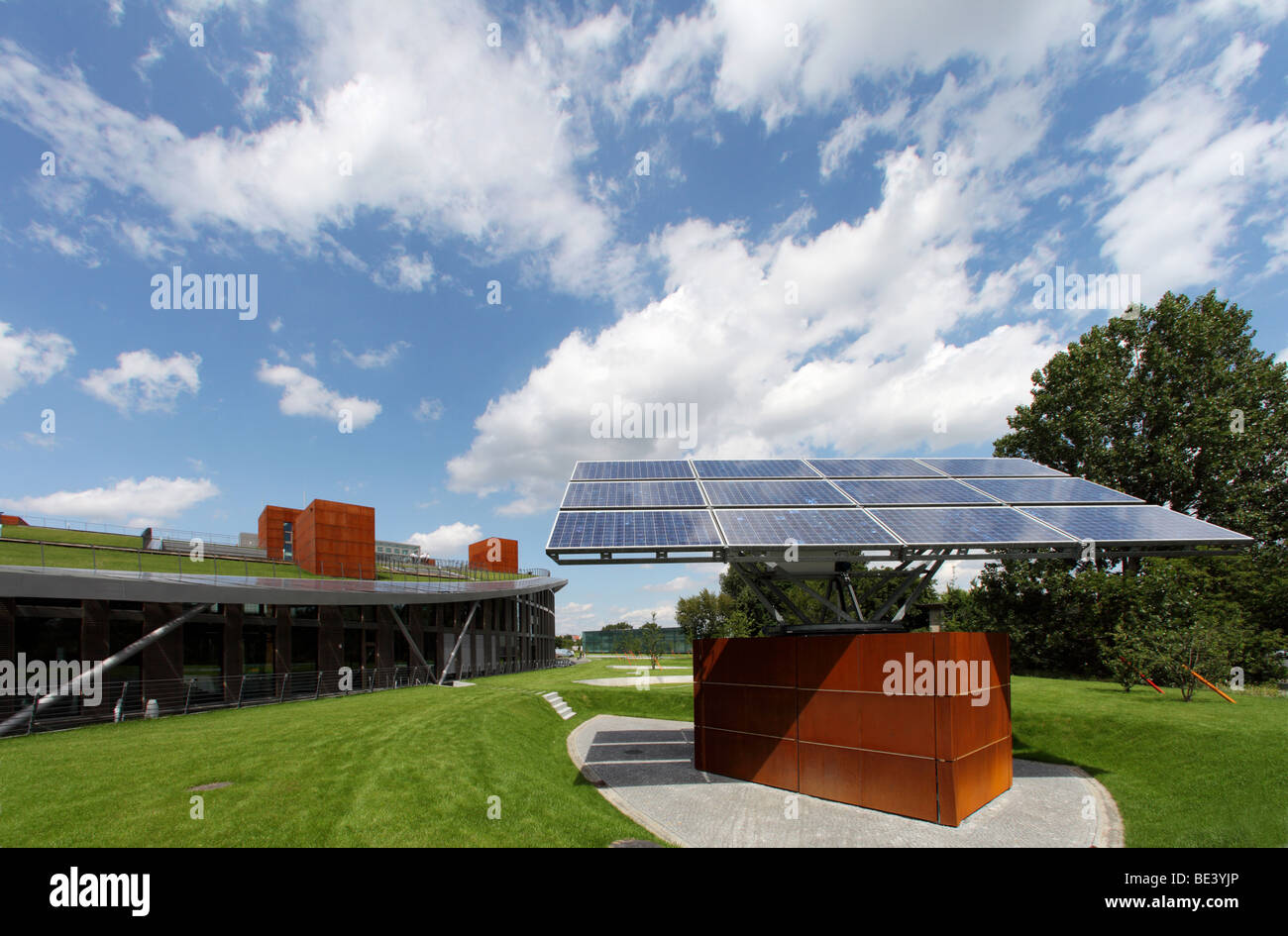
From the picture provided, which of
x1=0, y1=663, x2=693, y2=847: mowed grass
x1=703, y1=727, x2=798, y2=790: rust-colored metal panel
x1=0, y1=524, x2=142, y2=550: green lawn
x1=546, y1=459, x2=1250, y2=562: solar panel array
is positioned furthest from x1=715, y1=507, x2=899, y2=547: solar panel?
x1=0, y1=524, x2=142, y2=550: green lawn

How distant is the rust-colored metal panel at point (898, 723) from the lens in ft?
43.0

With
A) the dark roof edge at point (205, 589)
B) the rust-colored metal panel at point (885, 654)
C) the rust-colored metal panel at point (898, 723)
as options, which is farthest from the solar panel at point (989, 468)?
the dark roof edge at point (205, 589)

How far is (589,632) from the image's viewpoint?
12544 centimetres

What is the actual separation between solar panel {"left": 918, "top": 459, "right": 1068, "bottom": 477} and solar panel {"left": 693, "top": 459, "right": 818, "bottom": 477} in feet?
16.4

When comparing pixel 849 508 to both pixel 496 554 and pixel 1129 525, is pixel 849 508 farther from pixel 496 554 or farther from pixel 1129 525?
pixel 496 554

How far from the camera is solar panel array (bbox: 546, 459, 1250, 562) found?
13539 millimetres

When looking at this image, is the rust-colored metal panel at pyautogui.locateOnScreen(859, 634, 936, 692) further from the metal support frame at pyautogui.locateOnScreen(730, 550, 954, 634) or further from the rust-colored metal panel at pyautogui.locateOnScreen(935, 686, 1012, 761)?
the metal support frame at pyautogui.locateOnScreen(730, 550, 954, 634)

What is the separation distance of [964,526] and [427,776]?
14844mm

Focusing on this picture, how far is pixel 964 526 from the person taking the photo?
14594 millimetres

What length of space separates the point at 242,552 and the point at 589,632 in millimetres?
81651


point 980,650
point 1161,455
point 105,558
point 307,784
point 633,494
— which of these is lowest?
point 307,784

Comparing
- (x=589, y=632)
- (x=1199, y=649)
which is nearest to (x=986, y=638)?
(x=1199, y=649)

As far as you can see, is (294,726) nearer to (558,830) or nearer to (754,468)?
(558,830)

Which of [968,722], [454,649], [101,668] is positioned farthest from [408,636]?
[968,722]
